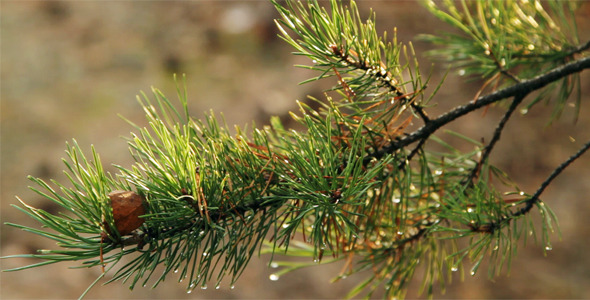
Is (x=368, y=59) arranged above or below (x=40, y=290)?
above

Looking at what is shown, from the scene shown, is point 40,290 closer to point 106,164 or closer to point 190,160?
point 106,164

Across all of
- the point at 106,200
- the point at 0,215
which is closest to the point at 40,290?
the point at 0,215

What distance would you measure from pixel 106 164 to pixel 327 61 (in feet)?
3.21

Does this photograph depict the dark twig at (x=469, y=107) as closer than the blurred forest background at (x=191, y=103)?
Yes

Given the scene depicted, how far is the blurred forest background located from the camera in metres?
1.06

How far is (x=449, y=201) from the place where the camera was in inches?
15.4

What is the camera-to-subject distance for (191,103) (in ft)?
4.19

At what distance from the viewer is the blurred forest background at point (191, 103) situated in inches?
41.7

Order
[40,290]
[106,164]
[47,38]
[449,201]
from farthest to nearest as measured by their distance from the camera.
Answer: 1. [47,38]
2. [106,164]
3. [40,290]
4. [449,201]

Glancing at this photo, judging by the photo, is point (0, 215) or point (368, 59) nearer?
point (368, 59)

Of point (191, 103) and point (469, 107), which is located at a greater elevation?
point (191, 103)

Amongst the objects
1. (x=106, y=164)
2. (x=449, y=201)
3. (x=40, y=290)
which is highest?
(x=106, y=164)

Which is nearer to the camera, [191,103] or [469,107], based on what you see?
[469,107]

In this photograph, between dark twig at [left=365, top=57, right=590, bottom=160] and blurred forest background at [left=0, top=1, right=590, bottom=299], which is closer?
dark twig at [left=365, top=57, right=590, bottom=160]
